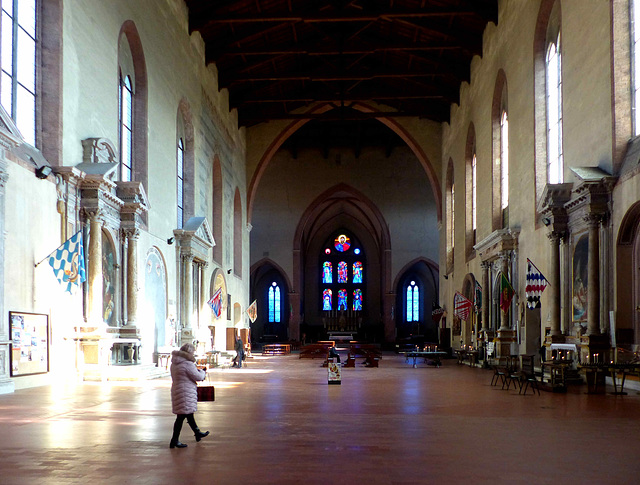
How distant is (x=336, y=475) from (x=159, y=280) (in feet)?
58.0

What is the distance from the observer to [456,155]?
35.9 metres

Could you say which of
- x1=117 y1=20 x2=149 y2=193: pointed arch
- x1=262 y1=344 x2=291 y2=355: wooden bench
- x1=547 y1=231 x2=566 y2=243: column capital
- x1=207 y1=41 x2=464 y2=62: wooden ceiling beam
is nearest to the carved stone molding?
x1=117 y1=20 x2=149 y2=193: pointed arch

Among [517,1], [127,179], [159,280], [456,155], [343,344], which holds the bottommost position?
[343,344]

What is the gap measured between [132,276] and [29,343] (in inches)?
229

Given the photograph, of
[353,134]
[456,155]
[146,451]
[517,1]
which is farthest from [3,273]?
[353,134]

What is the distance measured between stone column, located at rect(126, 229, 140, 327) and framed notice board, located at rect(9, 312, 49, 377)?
4678 mm

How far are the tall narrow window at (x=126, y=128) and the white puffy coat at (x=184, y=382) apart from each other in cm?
1296

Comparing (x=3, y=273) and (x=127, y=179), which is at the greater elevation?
(x=127, y=179)

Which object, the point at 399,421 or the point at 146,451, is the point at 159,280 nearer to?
the point at 399,421

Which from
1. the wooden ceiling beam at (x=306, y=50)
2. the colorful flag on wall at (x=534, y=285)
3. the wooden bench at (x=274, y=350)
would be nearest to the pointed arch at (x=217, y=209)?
the wooden ceiling beam at (x=306, y=50)

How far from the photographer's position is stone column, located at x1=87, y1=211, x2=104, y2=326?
1705 cm

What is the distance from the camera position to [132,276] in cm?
1997

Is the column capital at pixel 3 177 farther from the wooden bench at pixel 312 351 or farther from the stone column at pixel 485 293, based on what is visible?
the wooden bench at pixel 312 351

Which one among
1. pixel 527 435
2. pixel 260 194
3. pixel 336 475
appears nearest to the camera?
pixel 336 475
